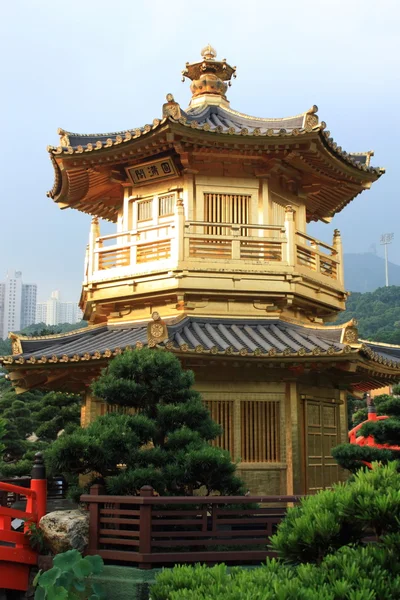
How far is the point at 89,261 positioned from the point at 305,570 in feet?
36.4

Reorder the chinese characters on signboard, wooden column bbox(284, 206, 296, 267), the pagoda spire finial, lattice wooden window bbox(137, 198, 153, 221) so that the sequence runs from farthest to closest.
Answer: the pagoda spire finial → lattice wooden window bbox(137, 198, 153, 221) → the chinese characters on signboard → wooden column bbox(284, 206, 296, 267)

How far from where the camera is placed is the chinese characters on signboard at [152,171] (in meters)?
14.8

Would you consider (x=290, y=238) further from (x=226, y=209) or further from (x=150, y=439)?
(x=150, y=439)

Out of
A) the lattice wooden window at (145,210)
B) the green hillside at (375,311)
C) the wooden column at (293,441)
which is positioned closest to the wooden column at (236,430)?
the wooden column at (293,441)

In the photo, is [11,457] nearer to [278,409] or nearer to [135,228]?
[135,228]

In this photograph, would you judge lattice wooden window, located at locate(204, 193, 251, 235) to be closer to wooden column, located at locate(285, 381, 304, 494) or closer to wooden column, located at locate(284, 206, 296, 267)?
wooden column, located at locate(284, 206, 296, 267)

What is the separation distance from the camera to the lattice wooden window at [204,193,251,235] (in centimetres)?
1485

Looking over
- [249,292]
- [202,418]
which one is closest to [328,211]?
[249,292]

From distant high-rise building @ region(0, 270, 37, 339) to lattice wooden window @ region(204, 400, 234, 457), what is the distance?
155 metres

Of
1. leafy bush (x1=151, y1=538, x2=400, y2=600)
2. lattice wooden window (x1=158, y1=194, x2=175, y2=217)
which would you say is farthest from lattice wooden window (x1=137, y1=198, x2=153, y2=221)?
leafy bush (x1=151, y1=538, x2=400, y2=600)

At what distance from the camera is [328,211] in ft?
59.5

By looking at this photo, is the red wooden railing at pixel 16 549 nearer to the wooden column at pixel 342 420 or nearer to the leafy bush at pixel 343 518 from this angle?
the leafy bush at pixel 343 518

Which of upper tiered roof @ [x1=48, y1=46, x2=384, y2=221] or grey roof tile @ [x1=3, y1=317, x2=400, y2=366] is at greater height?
upper tiered roof @ [x1=48, y1=46, x2=384, y2=221]

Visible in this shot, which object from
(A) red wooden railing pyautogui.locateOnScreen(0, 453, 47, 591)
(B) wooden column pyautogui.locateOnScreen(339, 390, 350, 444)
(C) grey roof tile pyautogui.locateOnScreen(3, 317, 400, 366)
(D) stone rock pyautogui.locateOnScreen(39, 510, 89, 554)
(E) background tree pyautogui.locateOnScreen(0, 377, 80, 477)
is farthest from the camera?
(E) background tree pyautogui.locateOnScreen(0, 377, 80, 477)
